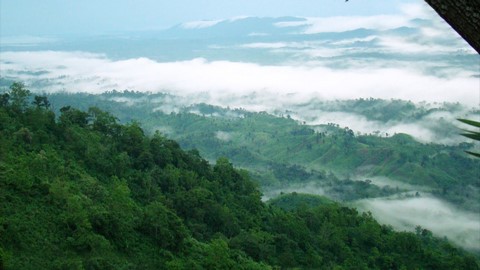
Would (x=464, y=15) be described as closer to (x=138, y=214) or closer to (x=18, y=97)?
(x=138, y=214)

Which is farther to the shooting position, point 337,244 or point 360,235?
point 360,235

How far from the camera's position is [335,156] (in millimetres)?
121562

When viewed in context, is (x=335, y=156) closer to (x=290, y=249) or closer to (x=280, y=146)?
(x=280, y=146)

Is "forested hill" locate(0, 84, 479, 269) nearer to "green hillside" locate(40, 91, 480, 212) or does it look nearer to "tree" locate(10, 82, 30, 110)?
"tree" locate(10, 82, 30, 110)

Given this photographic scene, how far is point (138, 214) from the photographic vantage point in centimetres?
2203

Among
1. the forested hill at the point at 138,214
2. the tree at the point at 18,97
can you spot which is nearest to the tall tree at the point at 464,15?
the forested hill at the point at 138,214

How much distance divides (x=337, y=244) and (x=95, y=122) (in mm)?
18319

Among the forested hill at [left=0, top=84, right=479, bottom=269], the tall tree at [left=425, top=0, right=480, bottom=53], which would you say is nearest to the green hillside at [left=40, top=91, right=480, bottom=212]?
the forested hill at [left=0, top=84, right=479, bottom=269]

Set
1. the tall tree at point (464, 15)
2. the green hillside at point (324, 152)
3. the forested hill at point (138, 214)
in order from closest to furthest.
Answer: the tall tree at point (464, 15) → the forested hill at point (138, 214) → the green hillside at point (324, 152)

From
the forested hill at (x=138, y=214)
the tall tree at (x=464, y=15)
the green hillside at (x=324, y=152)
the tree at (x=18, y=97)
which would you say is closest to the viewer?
the tall tree at (x=464, y=15)

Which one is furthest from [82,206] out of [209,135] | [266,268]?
[209,135]

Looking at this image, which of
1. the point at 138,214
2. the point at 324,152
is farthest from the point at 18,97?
the point at 324,152

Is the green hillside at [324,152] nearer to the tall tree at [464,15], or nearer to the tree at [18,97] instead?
the tree at [18,97]

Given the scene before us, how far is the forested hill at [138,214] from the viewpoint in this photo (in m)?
18.0
